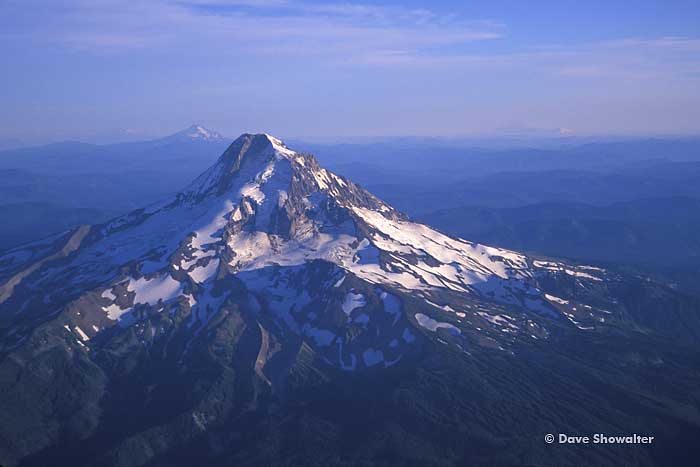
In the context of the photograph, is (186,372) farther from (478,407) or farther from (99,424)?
(478,407)

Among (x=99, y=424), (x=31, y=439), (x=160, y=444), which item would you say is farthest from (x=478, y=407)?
(x=31, y=439)

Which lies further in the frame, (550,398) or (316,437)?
(550,398)

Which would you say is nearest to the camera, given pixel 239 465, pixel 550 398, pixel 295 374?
pixel 239 465

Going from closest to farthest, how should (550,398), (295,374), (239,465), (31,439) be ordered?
(239,465) < (31,439) < (550,398) < (295,374)

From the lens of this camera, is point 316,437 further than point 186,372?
No

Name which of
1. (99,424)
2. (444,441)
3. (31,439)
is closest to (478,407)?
(444,441)

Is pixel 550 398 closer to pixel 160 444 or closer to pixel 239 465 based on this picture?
pixel 239 465

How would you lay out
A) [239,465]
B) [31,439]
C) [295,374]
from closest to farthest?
1. [239,465]
2. [31,439]
3. [295,374]

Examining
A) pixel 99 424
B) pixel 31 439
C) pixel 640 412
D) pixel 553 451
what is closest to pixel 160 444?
pixel 99 424
